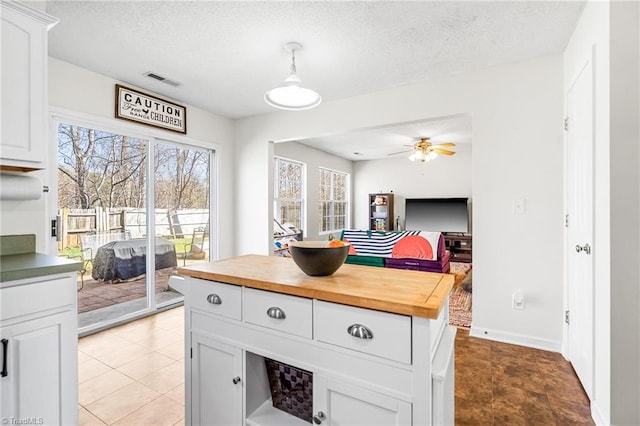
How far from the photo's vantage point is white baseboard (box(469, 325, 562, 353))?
2.56 metres

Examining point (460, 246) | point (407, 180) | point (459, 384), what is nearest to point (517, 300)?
point (459, 384)

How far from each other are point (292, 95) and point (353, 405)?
197 cm

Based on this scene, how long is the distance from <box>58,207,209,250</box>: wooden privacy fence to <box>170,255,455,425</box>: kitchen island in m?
1.98

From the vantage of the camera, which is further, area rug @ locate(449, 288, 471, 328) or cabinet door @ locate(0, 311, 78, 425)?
area rug @ locate(449, 288, 471, 328)

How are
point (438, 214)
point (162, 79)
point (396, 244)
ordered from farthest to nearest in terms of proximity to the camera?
point (438, 214) < point (396, 244) < point (162, 79)

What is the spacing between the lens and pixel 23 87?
61.5 inches

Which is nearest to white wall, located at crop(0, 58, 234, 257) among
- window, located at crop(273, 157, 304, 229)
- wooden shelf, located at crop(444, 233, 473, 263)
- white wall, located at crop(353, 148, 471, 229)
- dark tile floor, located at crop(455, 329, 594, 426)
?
window, located at crop(273, 157, 304, 229)

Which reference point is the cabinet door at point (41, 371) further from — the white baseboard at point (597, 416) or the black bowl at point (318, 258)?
the white baseboard at point (597, 416)

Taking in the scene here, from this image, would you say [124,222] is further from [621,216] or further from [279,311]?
[621,216]

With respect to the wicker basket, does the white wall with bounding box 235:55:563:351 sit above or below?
above

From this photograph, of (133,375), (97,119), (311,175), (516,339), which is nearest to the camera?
(133,375)

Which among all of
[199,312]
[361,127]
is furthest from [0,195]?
[361,127]

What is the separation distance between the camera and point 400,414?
103 cm

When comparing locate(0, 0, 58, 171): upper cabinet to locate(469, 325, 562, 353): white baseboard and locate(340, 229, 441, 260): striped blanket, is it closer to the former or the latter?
locate(340, 229, 441, 260): striped blanket
